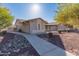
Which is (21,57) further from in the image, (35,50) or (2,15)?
(2,15)

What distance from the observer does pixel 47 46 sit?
1770 mm

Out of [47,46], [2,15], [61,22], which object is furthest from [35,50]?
[2,15]

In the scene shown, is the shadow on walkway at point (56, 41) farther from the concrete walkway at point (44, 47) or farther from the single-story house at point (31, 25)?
the single-story house at point (31, 25)

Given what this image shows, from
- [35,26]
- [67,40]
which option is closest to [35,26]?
[35,26]

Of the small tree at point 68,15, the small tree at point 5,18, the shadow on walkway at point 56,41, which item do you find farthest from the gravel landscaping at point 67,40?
the small tree at point 5,18

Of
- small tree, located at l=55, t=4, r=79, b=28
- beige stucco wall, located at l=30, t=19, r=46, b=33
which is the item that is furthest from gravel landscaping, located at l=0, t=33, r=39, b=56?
small tree, located at l=55, t=4, r=79, b=28

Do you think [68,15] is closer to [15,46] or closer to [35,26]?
[35,26]

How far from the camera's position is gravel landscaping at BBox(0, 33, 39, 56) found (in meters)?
1.76

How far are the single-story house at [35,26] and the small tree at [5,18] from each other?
9cm

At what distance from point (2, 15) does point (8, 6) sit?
0.13 meters

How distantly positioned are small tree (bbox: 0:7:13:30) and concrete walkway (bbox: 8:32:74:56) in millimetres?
230

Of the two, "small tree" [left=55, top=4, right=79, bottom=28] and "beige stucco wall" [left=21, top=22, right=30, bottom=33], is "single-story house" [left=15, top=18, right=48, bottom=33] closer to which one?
"beige stucco wall" [left=21, top=22, right=30, bottom=33]

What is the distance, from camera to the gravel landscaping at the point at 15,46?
1.76 m

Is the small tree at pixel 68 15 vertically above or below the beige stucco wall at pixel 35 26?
above
